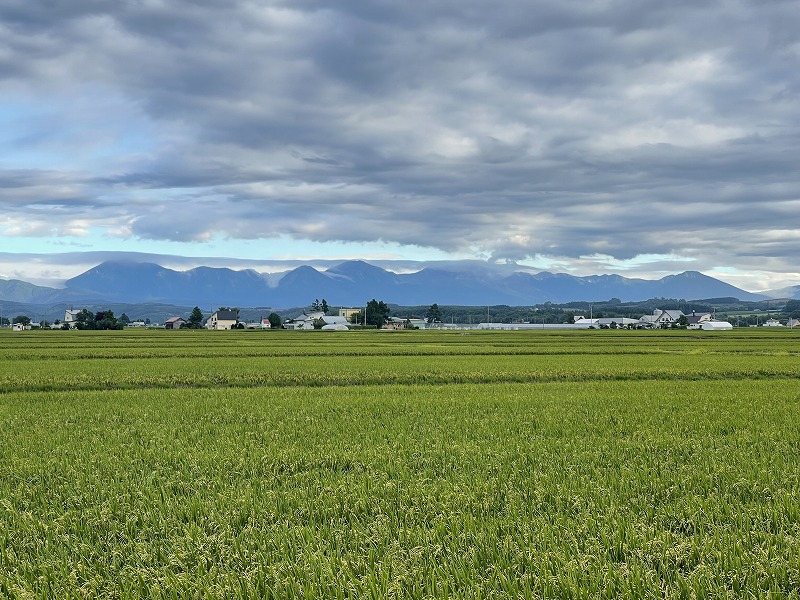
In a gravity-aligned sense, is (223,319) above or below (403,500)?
above

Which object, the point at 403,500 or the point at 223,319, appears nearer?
the point at 403,500

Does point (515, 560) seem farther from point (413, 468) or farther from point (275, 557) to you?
point (413, 468)

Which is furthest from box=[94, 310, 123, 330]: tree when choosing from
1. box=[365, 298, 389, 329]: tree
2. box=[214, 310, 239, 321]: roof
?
box=[365, 298, 389, 329]: tree

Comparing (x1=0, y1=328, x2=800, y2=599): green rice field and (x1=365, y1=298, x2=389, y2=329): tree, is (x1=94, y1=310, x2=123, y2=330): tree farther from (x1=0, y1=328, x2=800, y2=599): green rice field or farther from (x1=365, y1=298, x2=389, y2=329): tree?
(x1=0, y1=328, x2=800, y2=599): green rice field

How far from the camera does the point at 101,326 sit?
124 m

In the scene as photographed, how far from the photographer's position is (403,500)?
8031 mm

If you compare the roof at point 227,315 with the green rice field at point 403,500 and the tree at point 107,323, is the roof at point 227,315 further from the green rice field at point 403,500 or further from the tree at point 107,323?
the green rice field at point 403,500

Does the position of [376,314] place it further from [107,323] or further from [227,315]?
[107,323]

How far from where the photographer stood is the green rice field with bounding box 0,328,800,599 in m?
5.57

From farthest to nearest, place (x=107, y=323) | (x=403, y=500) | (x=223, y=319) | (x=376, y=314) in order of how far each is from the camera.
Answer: (x=223, y=319) < (x=376, y=314) < (x=107, y=323) < (x=403, y=500)

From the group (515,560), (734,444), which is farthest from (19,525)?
(734,444)

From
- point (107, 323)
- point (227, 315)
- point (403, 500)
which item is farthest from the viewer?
point (227, 315)

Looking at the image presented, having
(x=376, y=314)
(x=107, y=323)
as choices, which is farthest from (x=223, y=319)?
(x=107, y=323)

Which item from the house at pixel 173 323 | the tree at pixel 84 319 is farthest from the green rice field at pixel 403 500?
the house at pixel 173 323
